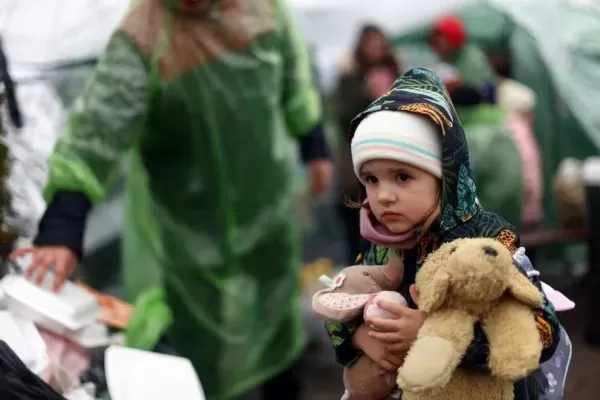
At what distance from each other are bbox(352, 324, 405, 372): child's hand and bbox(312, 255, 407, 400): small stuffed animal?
1 cm

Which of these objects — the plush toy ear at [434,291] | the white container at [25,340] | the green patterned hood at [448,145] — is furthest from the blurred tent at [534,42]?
the plush toy ear at [434,291]

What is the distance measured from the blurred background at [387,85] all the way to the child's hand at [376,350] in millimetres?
222

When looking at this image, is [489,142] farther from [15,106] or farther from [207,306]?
[15,106]

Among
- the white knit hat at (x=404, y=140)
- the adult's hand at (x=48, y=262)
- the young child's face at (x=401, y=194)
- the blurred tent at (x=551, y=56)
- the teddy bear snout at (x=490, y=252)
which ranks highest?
the white knit hat at (x=404, y=140)

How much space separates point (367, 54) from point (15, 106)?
1277 mm

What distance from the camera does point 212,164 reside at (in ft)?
5.28

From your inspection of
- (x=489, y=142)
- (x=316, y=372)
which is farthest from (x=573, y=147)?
(x=316, y=372)

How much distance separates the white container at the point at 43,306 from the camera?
3.90 feet

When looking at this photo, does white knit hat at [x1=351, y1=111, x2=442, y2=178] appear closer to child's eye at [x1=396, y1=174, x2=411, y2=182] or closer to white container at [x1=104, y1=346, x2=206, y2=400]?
child's eye at [x1=396, y1=174, x2=411, y2=182]

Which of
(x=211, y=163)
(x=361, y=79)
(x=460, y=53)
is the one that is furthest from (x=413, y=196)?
(x=460, y=53)

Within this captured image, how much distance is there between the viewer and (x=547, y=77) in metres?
3.17

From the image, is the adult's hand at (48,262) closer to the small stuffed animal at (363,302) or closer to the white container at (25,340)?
the white container at (25,340)

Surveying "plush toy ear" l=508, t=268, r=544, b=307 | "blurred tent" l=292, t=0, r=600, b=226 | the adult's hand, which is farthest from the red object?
"plush toy ear" l=508, t=268, r=544, b=307

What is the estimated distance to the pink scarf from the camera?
2.79 feet
